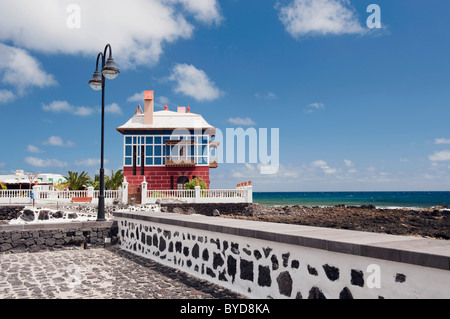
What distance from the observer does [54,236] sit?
32.0ft

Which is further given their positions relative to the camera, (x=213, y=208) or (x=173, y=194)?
(x=173, y=194)

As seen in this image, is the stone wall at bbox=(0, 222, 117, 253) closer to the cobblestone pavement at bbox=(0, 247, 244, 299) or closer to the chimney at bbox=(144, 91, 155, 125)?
the cobblestone pavement at bbox=(0, 247, 244, 299)

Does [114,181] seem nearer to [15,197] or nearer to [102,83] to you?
[15,197]

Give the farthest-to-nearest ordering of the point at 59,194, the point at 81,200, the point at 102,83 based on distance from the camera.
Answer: the point at 59,194 < the point at 81,200 < the point at 102,83

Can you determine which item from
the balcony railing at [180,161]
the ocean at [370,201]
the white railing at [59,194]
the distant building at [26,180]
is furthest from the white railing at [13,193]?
the ocean at [370,201]

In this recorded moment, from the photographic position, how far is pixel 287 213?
3475cm

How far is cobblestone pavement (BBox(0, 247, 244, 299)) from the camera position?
17.3 feet

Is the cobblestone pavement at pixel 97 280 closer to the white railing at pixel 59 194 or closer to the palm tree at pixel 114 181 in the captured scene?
the white railing at pixel 59 194

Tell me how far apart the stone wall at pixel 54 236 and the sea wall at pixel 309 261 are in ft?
12.7

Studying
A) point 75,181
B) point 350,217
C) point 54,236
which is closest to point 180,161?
point 75,181

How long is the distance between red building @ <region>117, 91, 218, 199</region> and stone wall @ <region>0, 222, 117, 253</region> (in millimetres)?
21672

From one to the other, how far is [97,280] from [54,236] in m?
4.25

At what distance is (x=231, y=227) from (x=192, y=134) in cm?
2737
